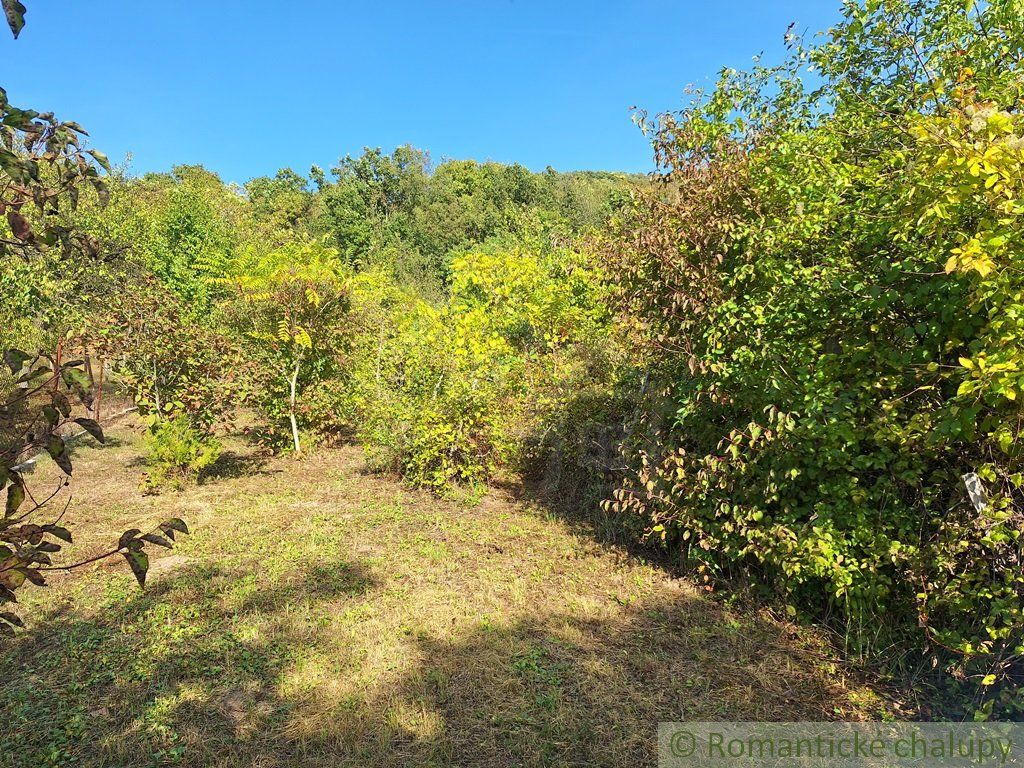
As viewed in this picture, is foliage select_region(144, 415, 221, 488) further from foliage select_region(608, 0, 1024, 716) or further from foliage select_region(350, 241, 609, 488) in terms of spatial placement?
foliage select_region(608, 0, 1024, 716)

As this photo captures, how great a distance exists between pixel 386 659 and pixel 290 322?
5.89m

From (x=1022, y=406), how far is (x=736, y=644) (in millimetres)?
2209

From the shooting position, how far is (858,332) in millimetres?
3418

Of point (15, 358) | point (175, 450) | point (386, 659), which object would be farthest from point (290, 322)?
point (15, 358)

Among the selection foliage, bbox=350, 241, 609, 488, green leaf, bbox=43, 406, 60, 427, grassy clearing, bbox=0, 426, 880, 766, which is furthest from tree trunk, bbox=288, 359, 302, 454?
green leaf, bbox=43, 406, 60, 427

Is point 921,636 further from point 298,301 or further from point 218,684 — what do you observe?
point 298,301

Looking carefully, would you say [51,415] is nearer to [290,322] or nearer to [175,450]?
[175,450]

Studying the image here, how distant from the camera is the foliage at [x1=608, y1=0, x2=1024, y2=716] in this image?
2.63m

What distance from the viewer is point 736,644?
376 cm

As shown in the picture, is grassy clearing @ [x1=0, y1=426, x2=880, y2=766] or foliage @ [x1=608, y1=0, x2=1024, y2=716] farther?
grassy clearing @ [x1=0, y1=426, x2=880, y2=766]

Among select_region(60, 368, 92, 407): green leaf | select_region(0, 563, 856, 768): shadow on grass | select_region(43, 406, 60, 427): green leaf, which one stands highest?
select_region(60, 368, 92, 407): green leaf

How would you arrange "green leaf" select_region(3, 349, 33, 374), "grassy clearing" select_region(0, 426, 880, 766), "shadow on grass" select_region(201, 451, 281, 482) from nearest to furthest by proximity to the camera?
"green leaf" select_region(3, 349, 33, 374) → "grassy clearing" select_region(0, 426, 880, 766) → "shadow on grass" select_region(201, 451, 281, 482)

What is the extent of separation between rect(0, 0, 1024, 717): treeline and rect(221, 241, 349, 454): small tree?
0.11 metres

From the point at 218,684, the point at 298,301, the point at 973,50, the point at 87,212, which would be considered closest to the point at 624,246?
the point at 973,50
